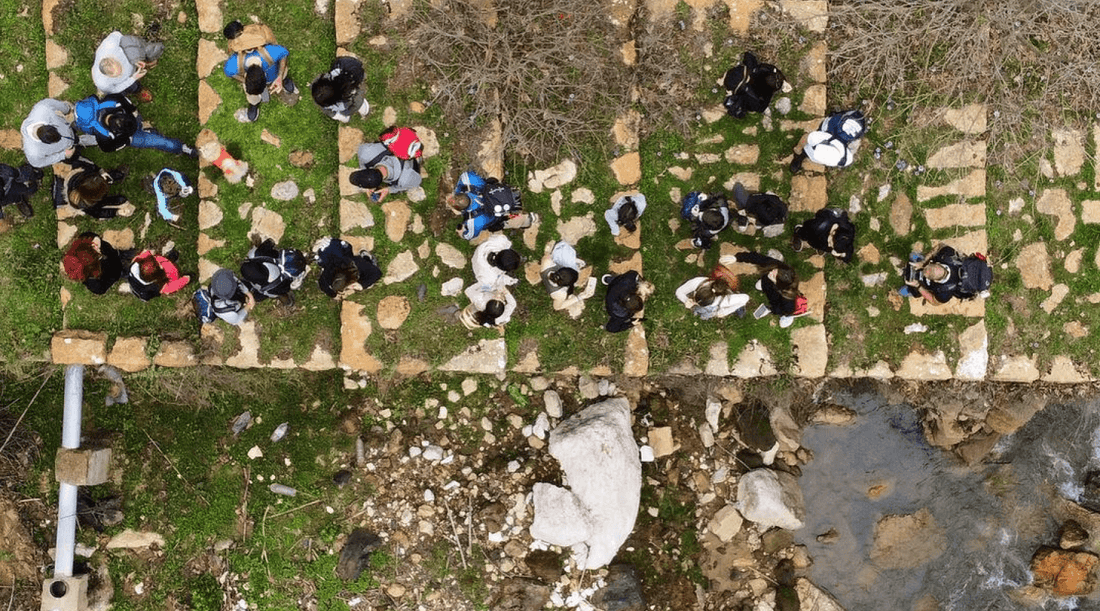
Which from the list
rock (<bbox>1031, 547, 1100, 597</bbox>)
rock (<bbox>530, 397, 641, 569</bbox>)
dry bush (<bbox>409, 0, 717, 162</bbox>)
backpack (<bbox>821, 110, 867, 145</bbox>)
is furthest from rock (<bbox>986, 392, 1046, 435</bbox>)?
dry bush (<bbox>409, 0, 717, 162</bbox>)

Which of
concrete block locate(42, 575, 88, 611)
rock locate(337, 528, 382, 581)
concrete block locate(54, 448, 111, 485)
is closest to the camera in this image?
concrete block locate(54, 448, 111, 485)

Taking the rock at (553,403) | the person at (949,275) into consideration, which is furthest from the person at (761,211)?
the rock at (553,403)

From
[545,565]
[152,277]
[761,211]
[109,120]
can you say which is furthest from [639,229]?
[109,120]

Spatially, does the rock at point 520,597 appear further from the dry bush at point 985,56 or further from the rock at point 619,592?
the dry bush at point 985,56

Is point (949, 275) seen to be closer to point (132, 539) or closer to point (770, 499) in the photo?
point (770, 499)

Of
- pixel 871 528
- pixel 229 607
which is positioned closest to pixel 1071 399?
pixel 871 528

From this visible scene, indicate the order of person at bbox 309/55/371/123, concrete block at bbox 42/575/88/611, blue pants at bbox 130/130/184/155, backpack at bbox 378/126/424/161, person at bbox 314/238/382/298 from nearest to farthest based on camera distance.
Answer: person at bbox 309/55/371/123, person at bbox 314/238/382/298, backpack at bbox 378/126/424/161, blue pants at bbox 130/130/184/155, concrete block at bbox 42/575/88/611

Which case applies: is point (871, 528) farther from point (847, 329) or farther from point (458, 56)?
point (458, 56)

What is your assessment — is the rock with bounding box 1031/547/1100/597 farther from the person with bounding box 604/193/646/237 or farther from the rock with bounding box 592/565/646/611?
the person with bounding box 604/193/646/237
